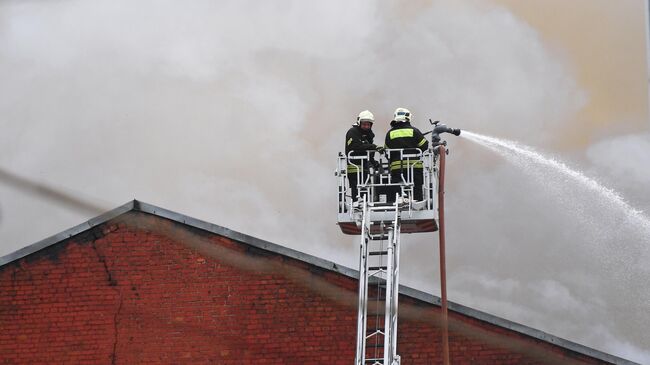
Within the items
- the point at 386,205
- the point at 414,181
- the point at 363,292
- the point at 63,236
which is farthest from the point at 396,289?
the point at 63,236

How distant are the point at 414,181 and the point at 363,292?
1578mm

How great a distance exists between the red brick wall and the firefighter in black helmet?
2.58 m

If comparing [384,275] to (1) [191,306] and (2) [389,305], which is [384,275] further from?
(1) [191,306]

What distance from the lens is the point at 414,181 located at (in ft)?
40.9

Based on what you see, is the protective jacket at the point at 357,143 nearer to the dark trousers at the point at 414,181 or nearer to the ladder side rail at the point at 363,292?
the dark trousers at the point at 414,181

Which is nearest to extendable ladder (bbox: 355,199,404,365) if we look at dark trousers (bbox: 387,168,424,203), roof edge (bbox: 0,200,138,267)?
dark trousers (bbox: 387,168,424,203)

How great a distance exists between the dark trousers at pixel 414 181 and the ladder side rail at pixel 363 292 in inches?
25.7

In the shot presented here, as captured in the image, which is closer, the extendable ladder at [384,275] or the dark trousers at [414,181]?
the extendable ladder at [384,275]

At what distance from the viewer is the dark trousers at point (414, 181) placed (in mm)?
12484

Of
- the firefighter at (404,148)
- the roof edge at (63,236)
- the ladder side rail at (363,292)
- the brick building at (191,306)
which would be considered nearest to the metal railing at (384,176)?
the firefighter at (404,148)

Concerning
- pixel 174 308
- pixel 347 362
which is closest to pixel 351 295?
pixel 347 362

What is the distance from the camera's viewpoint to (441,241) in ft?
39.0

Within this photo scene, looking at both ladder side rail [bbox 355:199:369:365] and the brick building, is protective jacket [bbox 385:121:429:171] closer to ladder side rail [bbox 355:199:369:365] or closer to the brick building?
ladder side rail [bbox 355:199:369:365]

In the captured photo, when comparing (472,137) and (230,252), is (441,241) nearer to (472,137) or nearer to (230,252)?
(472,137)
